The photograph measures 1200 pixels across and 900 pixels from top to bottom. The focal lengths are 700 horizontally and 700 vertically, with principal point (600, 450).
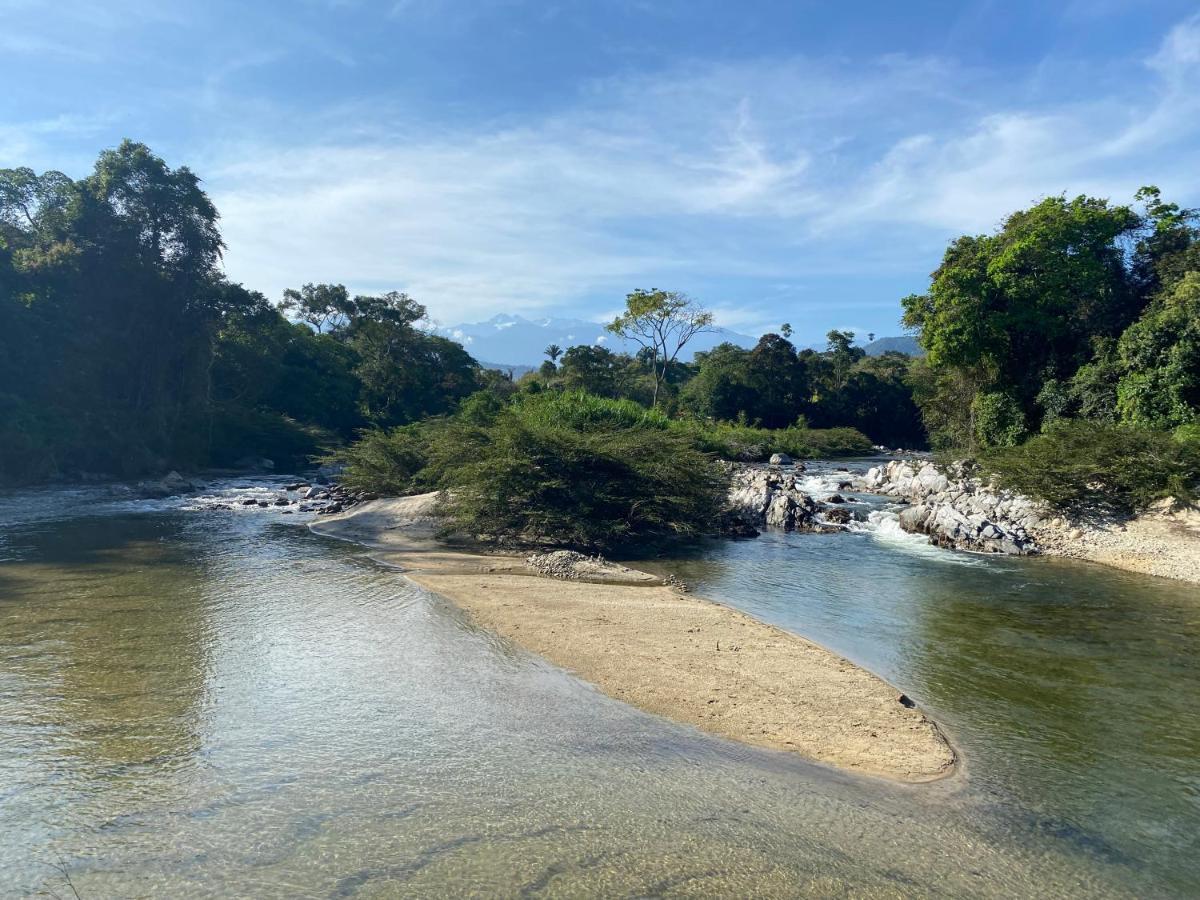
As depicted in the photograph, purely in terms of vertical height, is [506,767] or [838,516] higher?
[838,516]

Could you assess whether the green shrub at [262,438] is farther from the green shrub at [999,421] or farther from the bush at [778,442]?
the green shrub at [999,421]

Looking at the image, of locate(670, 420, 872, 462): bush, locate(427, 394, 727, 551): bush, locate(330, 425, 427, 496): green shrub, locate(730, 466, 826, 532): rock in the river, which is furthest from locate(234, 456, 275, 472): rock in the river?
locate(730, 466, 826, 532): rock in the river

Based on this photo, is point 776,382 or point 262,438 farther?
point 776,382

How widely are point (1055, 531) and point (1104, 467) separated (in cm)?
218

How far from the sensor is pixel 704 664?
33.3ft

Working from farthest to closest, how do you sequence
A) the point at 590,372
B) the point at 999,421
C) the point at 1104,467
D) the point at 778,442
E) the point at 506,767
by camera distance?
the point at 590,372 → the point at 778,442 → the point at 999,421 → the point at 1104,467 → the point at 506,767

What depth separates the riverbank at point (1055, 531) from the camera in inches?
687

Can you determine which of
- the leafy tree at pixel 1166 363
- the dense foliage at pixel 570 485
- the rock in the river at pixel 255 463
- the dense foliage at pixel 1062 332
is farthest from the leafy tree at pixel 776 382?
the dense foliage at pixel 570 485

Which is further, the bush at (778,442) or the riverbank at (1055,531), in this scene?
the bush at (778,442)

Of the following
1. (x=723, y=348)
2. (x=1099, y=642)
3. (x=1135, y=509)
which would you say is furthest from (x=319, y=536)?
(x=723, y=348)

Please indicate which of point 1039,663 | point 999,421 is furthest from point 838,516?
point 1039,663

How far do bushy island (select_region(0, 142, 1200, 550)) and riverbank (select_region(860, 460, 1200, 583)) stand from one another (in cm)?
61

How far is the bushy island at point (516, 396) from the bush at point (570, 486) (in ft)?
0.21

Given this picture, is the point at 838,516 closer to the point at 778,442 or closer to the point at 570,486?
the point at 570,486
